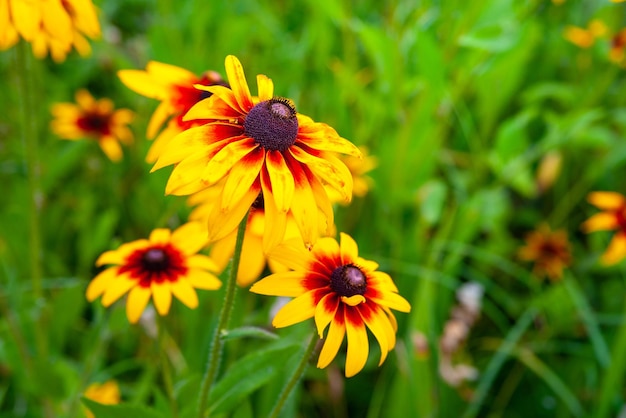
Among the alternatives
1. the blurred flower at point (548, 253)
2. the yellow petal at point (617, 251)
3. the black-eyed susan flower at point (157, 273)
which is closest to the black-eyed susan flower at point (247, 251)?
the black-eyed susan flower at point (157, 273)

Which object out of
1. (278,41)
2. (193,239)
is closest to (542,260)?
(278,41)

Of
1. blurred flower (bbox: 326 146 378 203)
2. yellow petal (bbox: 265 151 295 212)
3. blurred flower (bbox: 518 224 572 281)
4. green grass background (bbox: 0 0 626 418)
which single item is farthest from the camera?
blurred flower (bbox: 518 224 572 281)

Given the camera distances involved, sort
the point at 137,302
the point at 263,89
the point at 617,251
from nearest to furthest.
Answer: the point at 263,89, the point at 137,302, the point at 617,251

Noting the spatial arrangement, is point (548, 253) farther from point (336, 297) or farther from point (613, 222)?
point (336, 297)

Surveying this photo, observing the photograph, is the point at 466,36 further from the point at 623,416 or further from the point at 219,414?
the point at 219,414

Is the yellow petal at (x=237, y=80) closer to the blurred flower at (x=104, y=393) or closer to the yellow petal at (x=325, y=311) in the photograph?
the yellow petal at (x=325, y=311)

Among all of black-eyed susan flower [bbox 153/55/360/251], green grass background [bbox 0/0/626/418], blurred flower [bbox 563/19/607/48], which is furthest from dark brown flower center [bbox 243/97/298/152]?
blurred flower [bbox 563/19/607/48]

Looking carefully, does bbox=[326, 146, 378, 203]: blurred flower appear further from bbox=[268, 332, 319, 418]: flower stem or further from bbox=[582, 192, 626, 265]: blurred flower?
bbox=[268, 332, 319, 418]: flower stem

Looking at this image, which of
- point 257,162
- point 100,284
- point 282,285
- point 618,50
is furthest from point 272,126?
point 618,50
